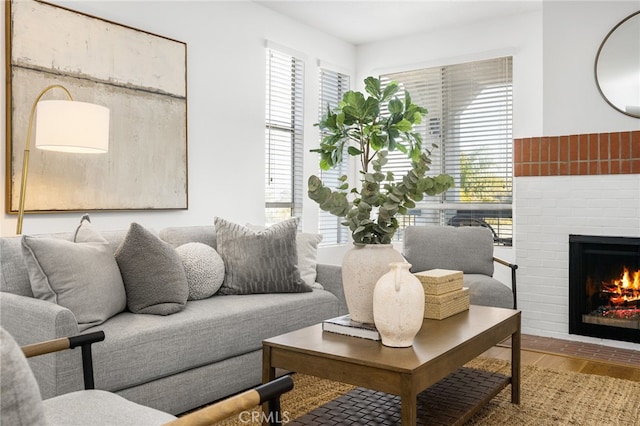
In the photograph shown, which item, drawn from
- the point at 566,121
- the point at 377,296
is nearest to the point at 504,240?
the point at 566,121

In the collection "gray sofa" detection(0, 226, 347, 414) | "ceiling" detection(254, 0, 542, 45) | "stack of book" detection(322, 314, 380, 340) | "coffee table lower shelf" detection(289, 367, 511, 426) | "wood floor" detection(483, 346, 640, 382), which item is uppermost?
"ceiling" detection(254, 0, 542, 45)

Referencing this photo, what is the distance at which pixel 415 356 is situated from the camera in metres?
1.82

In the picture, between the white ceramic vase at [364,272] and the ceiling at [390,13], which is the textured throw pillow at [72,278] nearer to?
the white ceramic vase at [364,272]

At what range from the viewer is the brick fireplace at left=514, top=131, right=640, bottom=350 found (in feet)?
13.0

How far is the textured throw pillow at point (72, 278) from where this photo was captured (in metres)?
2.25

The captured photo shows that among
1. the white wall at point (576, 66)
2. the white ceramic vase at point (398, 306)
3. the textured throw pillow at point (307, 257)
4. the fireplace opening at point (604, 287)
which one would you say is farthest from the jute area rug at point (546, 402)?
the white wall at point (576, 66)

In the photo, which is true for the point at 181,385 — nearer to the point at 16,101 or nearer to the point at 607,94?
the point at 16,101

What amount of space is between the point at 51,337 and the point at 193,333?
0.62m

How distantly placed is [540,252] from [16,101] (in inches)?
147

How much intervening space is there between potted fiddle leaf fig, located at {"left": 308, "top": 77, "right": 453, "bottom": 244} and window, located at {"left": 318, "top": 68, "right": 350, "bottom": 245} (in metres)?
0.21

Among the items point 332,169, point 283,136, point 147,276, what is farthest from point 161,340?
point 332,169

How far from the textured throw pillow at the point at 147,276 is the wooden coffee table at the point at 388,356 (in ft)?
2.57

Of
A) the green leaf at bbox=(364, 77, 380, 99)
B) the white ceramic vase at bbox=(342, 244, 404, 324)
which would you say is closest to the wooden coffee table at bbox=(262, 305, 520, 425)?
the white ceramic vase at bbox=(342, 244, 404, 324)

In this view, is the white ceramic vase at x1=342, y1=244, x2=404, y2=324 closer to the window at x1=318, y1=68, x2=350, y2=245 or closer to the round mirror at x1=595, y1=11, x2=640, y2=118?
the round mirror at x1=595, y1=11, x2=640, y2=118
